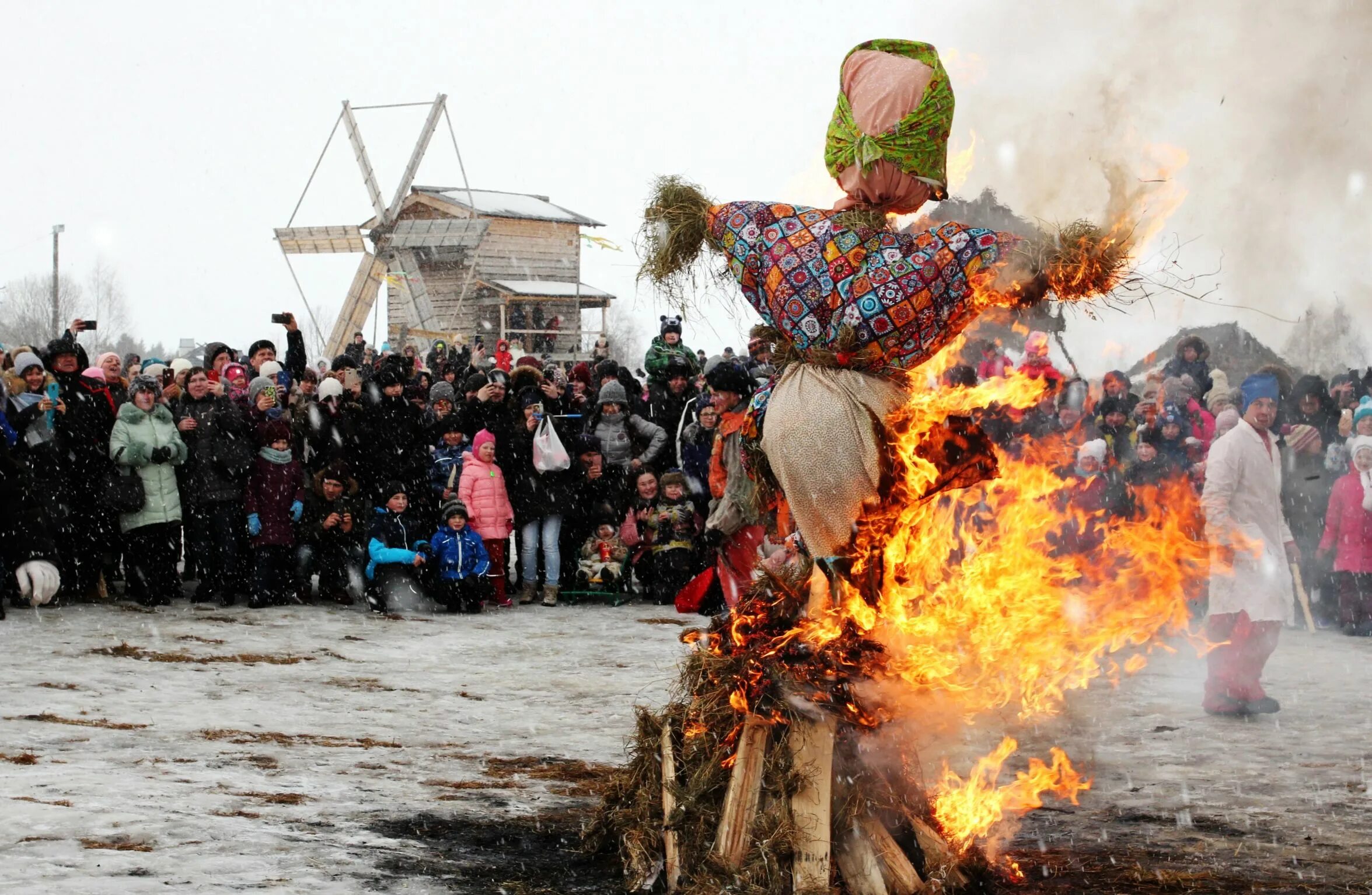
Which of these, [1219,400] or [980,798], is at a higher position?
[1219,400]

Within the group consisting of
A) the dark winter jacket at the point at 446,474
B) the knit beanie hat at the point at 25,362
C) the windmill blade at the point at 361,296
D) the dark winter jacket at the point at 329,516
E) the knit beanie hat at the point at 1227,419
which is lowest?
the dark winter jacket at the point at 329,516

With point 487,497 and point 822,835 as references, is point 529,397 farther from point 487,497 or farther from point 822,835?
point 822,835

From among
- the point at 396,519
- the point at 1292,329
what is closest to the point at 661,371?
the point at 396,519

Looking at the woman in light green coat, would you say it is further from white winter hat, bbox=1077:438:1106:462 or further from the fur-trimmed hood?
the fur-trimmed hood

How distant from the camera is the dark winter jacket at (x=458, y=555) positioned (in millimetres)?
10656

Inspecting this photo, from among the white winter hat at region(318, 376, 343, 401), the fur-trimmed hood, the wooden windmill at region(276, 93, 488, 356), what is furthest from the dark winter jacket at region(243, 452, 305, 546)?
the wooden windmill at region(276, 93, 488, 356)

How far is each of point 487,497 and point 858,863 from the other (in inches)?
297

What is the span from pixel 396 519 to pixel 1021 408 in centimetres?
711

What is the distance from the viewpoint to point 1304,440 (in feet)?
35.5

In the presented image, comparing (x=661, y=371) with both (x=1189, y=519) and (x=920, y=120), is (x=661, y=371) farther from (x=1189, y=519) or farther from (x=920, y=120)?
(x=920, y=120)

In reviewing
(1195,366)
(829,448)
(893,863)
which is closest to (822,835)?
(893,863)

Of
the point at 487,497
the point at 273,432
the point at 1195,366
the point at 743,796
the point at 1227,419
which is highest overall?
the point at 1195,366

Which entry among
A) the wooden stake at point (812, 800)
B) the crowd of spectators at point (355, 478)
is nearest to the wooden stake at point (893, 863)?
the wooden stake at point (812, 800)

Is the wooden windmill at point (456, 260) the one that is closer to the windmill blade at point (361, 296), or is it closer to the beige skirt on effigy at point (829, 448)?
the windmill blade at point (361, 296)
